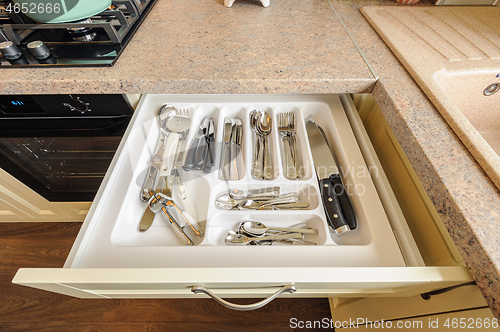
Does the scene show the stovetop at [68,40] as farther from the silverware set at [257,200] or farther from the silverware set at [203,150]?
the silverware set at [257,200]

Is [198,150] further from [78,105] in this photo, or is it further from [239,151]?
[78,105]

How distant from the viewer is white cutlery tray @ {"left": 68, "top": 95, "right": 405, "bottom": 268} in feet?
1.48

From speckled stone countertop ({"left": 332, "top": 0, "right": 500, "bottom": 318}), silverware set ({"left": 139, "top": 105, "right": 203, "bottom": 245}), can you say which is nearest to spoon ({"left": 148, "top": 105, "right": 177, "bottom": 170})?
silverware set ({"left": 139, "top": 105, "right": 203, "bottom": 245})

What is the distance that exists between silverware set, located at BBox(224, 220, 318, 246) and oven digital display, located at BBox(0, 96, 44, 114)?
650mm

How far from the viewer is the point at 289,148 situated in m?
Result: 0.67

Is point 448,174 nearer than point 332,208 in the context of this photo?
Yes

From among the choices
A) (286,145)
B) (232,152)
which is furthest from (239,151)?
(286,145)

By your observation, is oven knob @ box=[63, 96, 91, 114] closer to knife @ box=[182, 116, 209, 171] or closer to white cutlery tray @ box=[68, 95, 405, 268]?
white cutlery tray @ box=[68, 95, 405, 268]

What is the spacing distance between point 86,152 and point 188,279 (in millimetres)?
624

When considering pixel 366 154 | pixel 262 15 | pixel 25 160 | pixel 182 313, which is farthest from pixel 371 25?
pixel 182 313

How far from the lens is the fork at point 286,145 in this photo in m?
Result: 0.62

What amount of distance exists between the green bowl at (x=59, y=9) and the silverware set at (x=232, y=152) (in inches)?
17.4

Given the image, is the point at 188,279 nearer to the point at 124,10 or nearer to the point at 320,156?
the point at 320,156

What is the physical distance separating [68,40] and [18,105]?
228 mm
